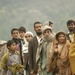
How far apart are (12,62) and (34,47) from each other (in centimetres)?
64

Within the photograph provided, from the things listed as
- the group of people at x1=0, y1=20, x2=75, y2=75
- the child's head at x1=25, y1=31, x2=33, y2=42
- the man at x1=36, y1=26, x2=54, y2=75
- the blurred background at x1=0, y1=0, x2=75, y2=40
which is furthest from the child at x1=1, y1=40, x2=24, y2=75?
the blurred background at x1=0, y1=0, x2=75, y2=40

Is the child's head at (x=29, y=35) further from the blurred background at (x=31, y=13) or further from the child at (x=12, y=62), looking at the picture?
the blurred background at (x=31, y=13)

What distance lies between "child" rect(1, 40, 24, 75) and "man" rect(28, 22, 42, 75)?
0.30 metres

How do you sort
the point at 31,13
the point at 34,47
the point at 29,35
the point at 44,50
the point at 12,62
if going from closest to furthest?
the point at 44,50 → the point at 12,62 → the point at 34,47 → the point at 29,35 → the point at 31,13

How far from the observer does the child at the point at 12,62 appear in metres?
10.8

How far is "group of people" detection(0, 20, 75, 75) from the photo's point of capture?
30.9ft

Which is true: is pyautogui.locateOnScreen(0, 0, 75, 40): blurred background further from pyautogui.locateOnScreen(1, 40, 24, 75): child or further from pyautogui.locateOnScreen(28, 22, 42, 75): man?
pyautogui.locateOnScreen(1, 40, 24, 75): child

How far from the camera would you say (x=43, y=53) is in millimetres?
10359

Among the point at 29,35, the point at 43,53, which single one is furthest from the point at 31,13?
the point at 43,53

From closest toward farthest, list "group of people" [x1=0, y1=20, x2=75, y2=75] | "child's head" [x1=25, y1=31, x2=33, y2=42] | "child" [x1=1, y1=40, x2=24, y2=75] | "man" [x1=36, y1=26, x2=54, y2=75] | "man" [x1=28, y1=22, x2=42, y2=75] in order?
"group of people" [x1=0, y1=20, x2=75, y2=75], "man" [x1=36, y1=26, x2=54, y2=75], "child" [x1=1, y1=40, x2=24, y2=75], "man" [x1=28, y1=22, x2=42, y2=75], "child's head" [x1=25, y1=31, x2=33, y2=42]

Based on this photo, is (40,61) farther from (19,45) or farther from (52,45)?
(19,45)

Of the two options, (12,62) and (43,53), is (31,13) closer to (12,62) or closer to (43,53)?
(12,62)

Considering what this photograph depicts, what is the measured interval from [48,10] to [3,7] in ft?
24.7

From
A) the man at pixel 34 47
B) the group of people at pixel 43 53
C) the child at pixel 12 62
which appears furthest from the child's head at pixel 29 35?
the child at pixel 12 62
